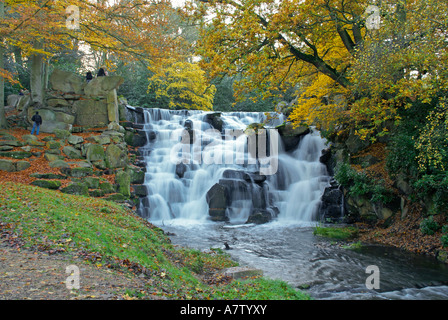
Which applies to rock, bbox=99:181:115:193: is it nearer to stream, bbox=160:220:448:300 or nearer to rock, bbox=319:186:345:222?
stream, bbox=160:220:448:300

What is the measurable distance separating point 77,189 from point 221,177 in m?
7.94

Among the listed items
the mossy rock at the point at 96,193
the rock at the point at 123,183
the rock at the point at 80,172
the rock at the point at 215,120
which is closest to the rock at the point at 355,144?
the rock at the point at 215,120

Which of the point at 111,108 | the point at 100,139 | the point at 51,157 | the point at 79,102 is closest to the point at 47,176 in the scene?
the point at 51,157

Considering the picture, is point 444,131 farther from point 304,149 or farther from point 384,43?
point 304,149

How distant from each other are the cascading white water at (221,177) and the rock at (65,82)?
5272 mm

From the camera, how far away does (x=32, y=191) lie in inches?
392

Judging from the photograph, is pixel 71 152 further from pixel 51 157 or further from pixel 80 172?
pixel 80 172

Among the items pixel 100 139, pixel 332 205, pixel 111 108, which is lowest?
pixel 332 205

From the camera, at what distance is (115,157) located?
52.3ft

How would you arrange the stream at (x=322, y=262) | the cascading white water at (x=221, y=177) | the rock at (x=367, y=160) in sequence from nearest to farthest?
the stream at (x=322, y=262) < the rock at (x=367, y=160) < the cascading white water at (x=221, y=177)

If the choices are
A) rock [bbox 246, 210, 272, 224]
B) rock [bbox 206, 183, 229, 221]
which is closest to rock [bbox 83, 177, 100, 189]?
rock [bbox 206, 183, 229, 221]

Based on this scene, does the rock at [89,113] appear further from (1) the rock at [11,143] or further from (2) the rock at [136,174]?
(1) the rock at [11,143]

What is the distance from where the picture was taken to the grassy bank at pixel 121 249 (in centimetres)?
562

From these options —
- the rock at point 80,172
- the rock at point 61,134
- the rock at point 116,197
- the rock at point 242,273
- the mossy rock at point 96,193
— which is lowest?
the rock at point 242,273
